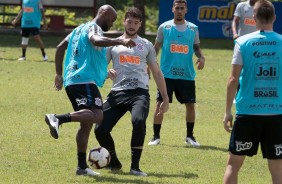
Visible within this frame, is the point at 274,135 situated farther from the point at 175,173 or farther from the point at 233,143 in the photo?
the point at 175,173

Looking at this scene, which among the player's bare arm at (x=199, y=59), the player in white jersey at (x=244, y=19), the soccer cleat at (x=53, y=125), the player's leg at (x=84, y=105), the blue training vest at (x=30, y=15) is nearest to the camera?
the soccer cleat at (x=53, y=125)

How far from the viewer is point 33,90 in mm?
18109

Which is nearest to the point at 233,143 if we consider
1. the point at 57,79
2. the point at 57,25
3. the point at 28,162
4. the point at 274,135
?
the point at 274,135

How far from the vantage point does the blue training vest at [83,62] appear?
9594 millimetres

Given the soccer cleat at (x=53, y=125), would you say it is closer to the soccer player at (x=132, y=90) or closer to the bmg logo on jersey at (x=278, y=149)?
the soccer player at (x=132, y=90)

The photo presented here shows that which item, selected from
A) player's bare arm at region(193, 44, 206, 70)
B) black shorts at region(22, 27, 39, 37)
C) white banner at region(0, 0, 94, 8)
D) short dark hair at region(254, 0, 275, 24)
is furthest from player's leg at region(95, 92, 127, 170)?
white banner at region(0, 0, 94, 8)

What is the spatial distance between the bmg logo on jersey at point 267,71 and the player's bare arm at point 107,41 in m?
1.56

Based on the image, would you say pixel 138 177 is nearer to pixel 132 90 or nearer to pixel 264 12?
pixel 132 90

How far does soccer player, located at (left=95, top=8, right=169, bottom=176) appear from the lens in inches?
396

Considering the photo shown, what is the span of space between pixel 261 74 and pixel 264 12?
566 millimetres

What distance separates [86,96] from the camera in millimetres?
9555

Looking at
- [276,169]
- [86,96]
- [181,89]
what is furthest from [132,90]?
[276,169]

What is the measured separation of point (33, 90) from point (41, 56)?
23.9ft

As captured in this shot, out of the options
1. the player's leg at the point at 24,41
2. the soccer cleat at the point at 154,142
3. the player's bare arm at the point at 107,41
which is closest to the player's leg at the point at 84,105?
the player's bare arm at the point at 107,41
